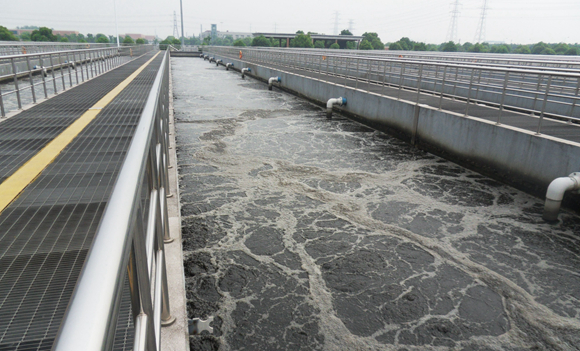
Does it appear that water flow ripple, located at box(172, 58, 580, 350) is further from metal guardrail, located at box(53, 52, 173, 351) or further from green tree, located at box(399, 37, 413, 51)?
green tree, located at box(399, 37, 413, 51)

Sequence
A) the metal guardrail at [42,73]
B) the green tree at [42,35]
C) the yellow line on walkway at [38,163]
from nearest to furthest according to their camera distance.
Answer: the yellow line on walkway at [38,163], the metal guardrail at [42,73], the green tree at [42,35]

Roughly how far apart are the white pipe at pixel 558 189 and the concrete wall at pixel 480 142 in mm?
421

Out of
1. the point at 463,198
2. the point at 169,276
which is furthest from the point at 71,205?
the point at 463,198

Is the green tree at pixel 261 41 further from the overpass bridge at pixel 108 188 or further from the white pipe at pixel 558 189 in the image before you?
the white pipe at pixel 558 189

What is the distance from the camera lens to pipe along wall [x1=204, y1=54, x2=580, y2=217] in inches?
278

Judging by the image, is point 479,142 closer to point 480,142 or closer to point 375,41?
point 480,142

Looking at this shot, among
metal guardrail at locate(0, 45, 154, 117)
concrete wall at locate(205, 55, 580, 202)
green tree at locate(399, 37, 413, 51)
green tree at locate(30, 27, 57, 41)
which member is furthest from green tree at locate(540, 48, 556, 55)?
green tree at locate(30, 27, 57, 41)

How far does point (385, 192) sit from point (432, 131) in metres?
3.11

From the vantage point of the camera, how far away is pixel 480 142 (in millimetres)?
8734

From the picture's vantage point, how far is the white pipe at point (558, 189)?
20.6ft

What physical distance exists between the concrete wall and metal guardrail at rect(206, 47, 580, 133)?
0.34m

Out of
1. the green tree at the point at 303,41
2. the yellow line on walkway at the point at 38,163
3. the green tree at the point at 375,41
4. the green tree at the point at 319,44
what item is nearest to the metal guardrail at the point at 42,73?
the yellow line on walkway at the point at 38,163

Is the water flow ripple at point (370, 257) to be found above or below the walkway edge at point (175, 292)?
below

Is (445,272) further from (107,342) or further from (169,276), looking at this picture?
(107,342)
